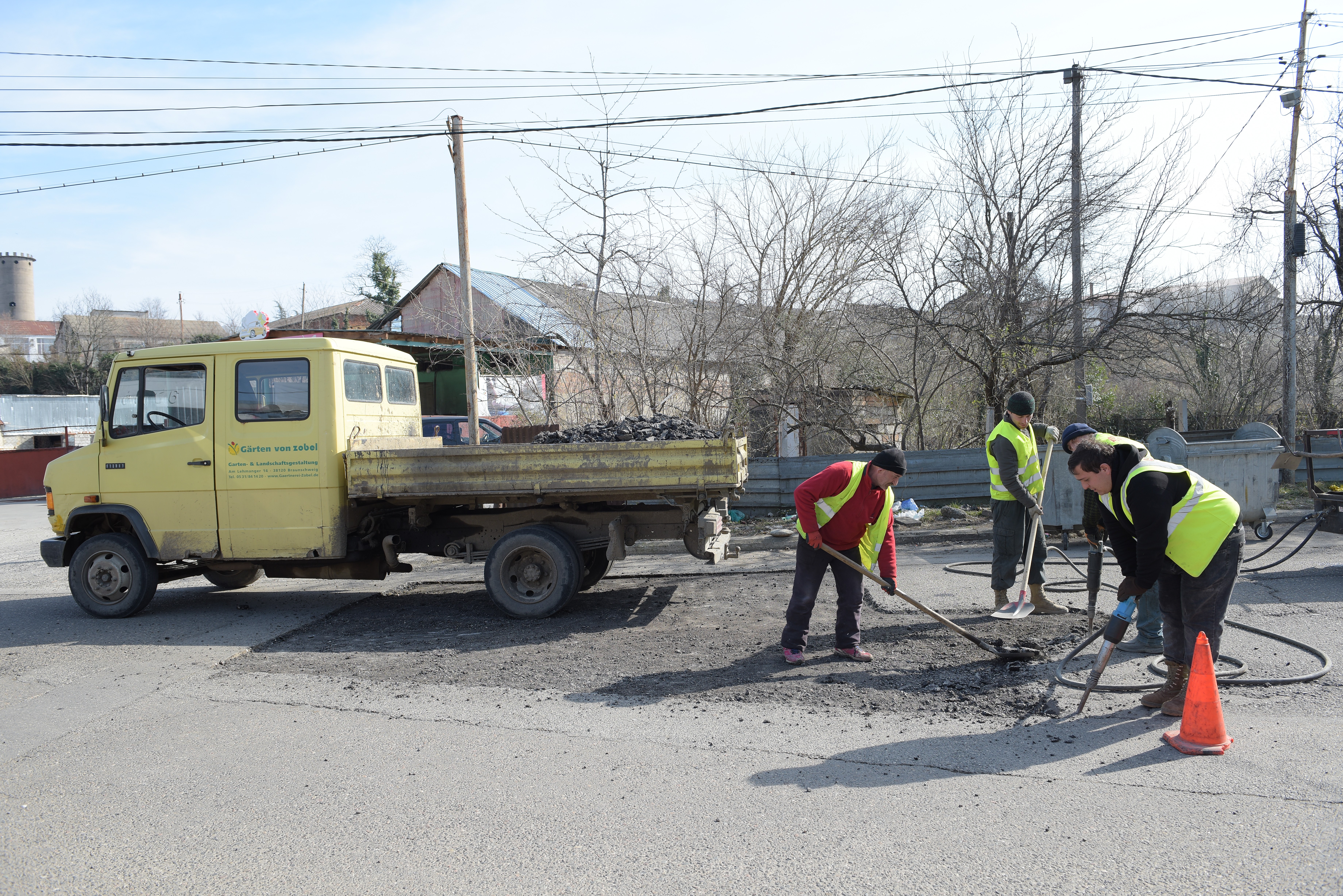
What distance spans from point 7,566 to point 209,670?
7.70 meters

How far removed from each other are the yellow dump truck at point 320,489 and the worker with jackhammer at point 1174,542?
9.26ft

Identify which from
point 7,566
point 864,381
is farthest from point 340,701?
point 864,381

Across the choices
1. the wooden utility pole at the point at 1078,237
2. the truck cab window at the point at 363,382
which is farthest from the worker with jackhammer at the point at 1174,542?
the wooden utility pole at the point at 1078,237

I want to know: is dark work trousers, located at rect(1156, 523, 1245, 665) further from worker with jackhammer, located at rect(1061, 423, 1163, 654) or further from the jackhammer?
worker with jackhammer, located at rect(1061, 423, 1163, 654)

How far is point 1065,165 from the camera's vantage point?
13641mm

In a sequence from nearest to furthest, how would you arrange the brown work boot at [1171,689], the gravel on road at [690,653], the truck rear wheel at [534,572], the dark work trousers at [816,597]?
1. the brown work boot at [1171,689]
2. the gravel on road at [690,653]
3. the dark work trousers at [816,597]
4. the truck rear wheel at [534,572]

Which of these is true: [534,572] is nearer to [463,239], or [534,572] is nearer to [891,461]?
[891,461]

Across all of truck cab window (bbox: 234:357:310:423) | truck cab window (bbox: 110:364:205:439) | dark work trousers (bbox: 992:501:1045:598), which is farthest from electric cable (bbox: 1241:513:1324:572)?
truck cab window (bbox: 110:364:205:439)

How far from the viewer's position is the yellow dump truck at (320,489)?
22.2ft

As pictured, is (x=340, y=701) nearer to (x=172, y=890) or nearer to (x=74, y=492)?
(x=172, y=890)

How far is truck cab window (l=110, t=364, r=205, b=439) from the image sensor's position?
23.4 feet

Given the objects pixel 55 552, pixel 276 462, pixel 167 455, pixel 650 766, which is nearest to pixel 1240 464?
pixel 650 766

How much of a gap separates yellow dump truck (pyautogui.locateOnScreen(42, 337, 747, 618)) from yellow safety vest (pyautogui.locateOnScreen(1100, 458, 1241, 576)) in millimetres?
3077

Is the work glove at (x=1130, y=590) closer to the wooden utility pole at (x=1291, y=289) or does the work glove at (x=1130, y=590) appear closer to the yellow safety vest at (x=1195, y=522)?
the yellow safety vest at (x=1195, y=522)
